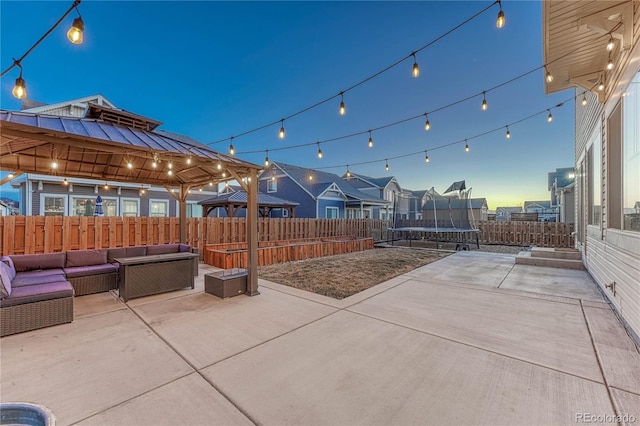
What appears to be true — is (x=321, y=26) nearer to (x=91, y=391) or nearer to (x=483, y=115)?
(x=483, y=115)

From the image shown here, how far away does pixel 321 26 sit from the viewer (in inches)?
418

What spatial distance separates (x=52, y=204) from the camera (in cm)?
1134

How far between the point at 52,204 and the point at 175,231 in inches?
272

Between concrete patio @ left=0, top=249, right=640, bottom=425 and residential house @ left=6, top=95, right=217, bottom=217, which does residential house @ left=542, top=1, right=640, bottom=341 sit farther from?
residential house @ left=6, top=95, right=217, bottom=217

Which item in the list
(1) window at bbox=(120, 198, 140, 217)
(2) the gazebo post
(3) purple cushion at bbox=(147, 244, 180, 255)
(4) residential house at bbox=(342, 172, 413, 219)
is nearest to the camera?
(2) the gazebo post

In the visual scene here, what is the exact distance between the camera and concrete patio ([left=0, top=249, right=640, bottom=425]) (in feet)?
6.93

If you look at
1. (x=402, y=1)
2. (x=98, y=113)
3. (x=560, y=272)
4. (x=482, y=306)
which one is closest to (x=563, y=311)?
(x=482, y=306)

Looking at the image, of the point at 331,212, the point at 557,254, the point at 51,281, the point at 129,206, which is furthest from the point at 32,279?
the point at 331,212

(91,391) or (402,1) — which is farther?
(402,1)

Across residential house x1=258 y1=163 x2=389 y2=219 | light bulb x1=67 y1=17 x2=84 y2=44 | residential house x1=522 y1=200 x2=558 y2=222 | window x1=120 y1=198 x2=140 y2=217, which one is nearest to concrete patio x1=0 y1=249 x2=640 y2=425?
light bulb x1=67 y1=17 x2=84 y2=44

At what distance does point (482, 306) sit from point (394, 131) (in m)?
13.8

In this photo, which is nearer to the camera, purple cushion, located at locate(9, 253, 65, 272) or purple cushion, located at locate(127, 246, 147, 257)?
purple cushion, located at locate(9, 253, 65, 272)

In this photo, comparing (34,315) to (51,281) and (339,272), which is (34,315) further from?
(339,272)

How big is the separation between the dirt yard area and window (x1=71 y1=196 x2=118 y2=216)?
9635mm
